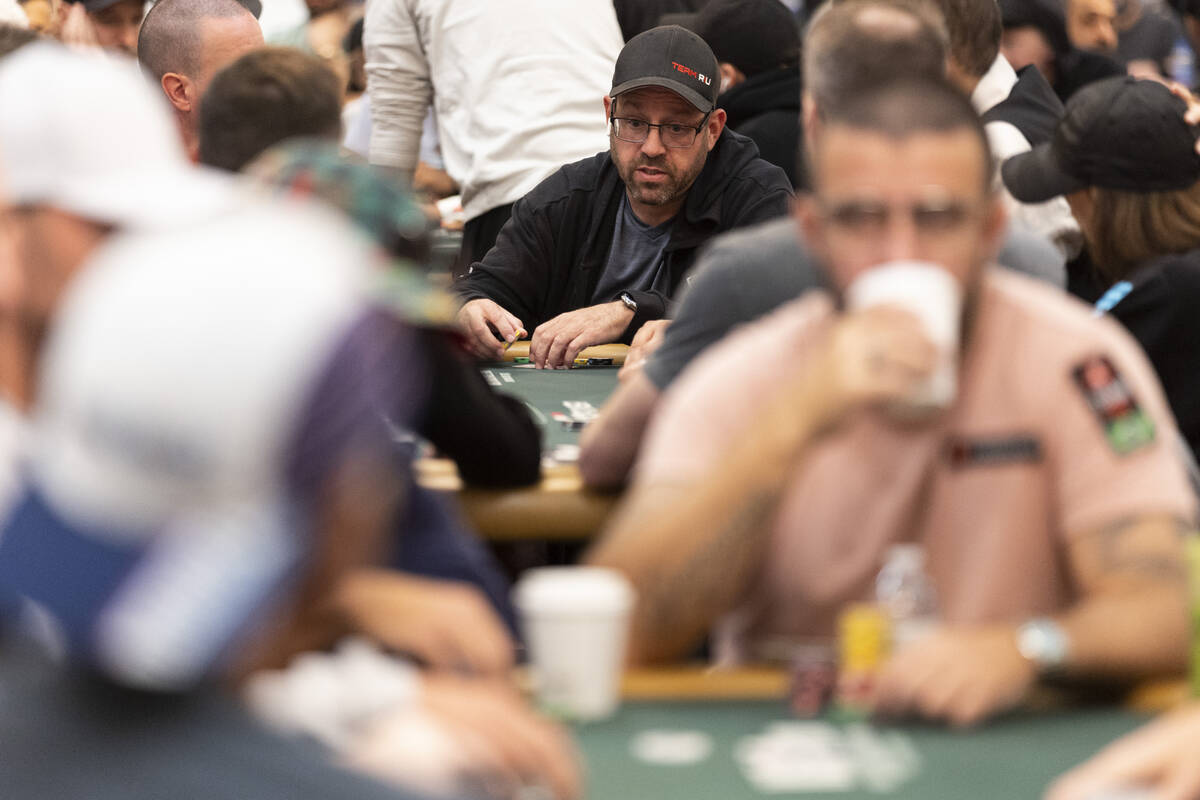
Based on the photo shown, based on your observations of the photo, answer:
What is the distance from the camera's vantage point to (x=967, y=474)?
6.10 ft

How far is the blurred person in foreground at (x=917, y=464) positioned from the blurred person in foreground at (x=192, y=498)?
75cm

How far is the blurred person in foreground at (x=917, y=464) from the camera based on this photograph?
178 cm

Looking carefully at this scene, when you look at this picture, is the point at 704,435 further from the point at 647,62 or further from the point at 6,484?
the point at 647,62

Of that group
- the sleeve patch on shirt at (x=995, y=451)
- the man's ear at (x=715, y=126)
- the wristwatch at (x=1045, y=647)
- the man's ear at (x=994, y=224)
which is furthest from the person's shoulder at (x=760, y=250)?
the man's ear at (x=715, y=126)

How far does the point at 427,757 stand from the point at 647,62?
3.38 m

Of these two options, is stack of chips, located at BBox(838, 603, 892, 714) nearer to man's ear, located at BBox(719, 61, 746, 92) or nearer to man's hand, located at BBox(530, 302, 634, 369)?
man's hand, located at BBox(530, 302, 634, 369)

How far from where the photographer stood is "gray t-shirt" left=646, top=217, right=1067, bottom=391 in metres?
2.42

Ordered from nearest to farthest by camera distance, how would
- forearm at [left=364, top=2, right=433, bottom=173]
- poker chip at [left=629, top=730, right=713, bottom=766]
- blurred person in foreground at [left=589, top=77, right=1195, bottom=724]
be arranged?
poker chip at [left=629, top=730, right=713, bottom=766], blurred person in foreground at [left=589, top=77, right=1195, bottom=724], forearm at [left=364, top=2, right=433, bottom=173]

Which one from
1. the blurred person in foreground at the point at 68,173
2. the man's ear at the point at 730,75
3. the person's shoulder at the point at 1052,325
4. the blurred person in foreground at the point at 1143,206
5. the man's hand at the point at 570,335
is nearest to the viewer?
the blurred person in foreground at the point at 68,173

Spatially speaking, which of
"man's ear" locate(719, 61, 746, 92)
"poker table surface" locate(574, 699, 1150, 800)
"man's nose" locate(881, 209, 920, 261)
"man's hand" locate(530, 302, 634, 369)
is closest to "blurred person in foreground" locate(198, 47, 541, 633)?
"poker table surface" locate(574, 699, 1150, 800)

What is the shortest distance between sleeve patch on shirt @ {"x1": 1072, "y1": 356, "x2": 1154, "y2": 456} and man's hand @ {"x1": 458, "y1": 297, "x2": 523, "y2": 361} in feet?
7.69

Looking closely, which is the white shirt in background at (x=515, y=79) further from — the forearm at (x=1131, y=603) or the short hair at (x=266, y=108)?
the forearm at (x=1131, y=603)

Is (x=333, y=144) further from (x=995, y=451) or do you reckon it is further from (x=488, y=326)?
(x=488, y=326)

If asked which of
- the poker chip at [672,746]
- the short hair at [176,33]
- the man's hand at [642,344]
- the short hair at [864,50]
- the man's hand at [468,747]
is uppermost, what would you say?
the short hair at [864,50]
